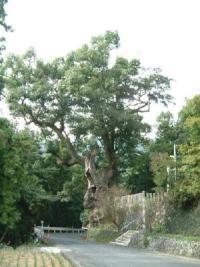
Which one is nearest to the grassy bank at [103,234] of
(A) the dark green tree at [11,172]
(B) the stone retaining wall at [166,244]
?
(B) the stone retaining wall at [166,244]

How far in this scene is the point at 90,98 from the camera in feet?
144

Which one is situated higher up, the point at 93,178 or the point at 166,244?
the point at 93,178

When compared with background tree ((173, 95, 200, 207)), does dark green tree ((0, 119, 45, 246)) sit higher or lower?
lower

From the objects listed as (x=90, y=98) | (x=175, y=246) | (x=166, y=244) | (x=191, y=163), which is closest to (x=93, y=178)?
(x=90, y=98)

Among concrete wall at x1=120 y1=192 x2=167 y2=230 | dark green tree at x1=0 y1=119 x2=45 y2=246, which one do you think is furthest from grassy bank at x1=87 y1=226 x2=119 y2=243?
dark green tree at x1=0 y1=119 x2=45 y2=246

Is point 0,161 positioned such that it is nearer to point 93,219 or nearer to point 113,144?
point 93,219

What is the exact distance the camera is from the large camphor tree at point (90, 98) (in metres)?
44.1

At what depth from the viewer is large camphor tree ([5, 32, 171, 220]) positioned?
145 feet

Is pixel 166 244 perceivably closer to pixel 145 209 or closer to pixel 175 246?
pixel 175 246

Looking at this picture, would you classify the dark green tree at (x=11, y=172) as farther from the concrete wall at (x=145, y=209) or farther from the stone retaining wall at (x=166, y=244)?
the concrete wall at (x=145, y=209)

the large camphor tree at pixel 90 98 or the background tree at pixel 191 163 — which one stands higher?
the large camphor tree at pixel 90 98

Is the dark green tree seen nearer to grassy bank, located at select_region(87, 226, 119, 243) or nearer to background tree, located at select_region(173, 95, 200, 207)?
background tree, located at select_region(173, 95, 200, 207)

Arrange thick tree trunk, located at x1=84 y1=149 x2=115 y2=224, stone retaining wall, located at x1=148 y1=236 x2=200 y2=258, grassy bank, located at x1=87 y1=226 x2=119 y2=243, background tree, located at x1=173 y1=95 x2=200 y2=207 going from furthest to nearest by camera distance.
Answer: thick tree trunk, located at x1=84 y1=149 x2=115 y2=224 < grassy bank, located at x1=87 y1=226 x2=119 y2=243 < background tree, located at x1=173 y1=95 x2=200 y2=207 < stone retaining wall, located at x1=148 y1=236 x2=200 y2=258

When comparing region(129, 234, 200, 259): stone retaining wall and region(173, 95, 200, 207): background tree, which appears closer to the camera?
region(129, 234, 200, 259): stone retaining wall
